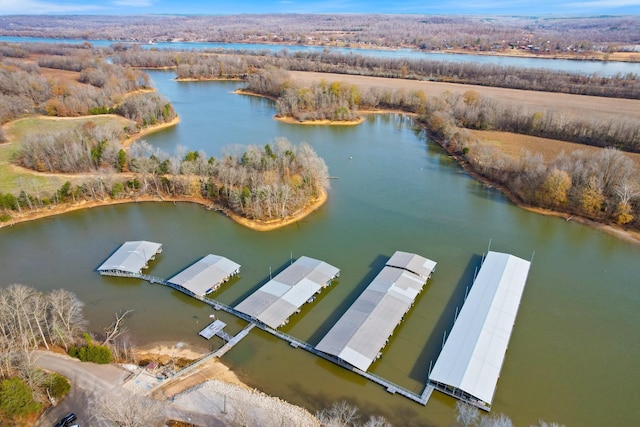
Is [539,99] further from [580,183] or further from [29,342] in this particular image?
[29,342]

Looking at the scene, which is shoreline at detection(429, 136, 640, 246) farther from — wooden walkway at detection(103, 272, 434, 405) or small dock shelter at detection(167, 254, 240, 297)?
small dock shelter at detection(167, 254, 240, 297)

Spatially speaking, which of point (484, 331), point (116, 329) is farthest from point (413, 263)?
point (116, 329)

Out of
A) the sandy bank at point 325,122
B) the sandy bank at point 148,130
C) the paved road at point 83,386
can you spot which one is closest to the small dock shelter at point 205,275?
the paved road at point 83,386

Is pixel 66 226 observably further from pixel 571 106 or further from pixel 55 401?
pixel 571 106

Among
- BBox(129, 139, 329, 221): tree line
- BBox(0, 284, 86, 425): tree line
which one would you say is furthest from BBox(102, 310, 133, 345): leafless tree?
BBox(129, 139, 329, 221): tree line

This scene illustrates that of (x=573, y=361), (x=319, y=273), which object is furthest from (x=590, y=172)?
(x=319, y=273)

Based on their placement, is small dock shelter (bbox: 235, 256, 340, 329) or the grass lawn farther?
the grass lawn
